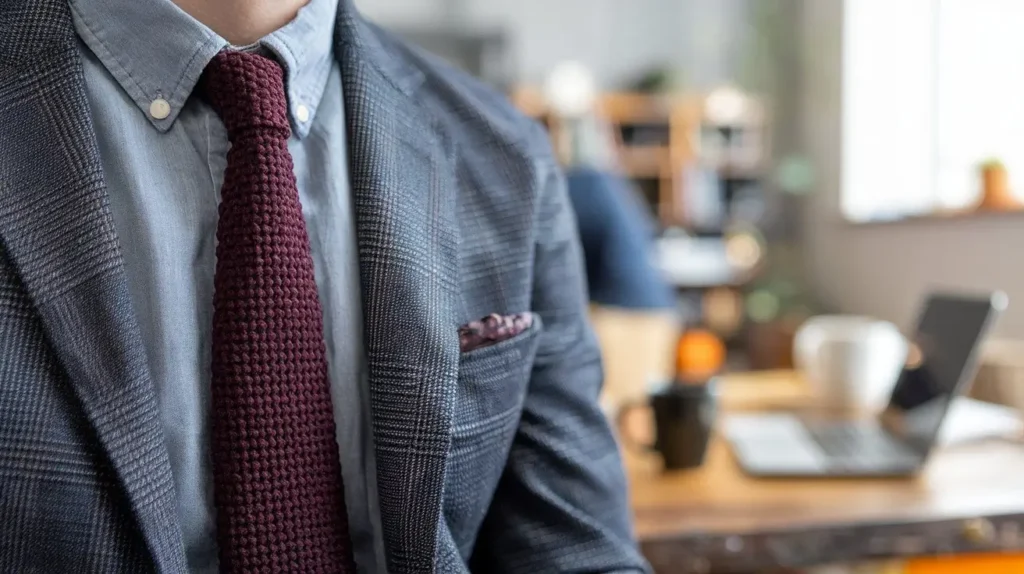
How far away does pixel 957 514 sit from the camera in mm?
936

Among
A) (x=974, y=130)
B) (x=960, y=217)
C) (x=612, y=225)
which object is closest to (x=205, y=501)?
(x=612, y=225)

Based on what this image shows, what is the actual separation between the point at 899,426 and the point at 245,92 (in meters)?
1.02

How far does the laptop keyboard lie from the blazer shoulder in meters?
0.62

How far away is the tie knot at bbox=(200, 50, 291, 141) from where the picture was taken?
646 millimetres

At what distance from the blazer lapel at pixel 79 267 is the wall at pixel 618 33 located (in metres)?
5.09

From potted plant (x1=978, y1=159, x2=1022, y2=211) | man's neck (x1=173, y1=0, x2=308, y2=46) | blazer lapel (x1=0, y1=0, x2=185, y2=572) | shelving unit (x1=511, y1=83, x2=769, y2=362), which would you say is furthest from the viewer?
shelving unit (x1=511, y1=83, x2=769, y2=362)

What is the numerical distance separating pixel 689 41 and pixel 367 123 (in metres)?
5.37

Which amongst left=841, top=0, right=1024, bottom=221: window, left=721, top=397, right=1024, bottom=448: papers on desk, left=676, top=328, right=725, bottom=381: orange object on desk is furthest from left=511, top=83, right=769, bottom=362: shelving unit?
left=721, top=397, right=1024, bottom=448: papers on desk

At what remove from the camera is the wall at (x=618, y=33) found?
554 cm

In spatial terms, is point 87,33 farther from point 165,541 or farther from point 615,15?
point 615,15

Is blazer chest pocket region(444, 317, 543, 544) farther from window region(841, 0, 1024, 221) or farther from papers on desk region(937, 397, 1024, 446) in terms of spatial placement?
window region(841, 0, 1024, 221)

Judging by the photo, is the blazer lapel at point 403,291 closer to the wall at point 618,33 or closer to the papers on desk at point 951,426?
the papers on desk at point 951,426

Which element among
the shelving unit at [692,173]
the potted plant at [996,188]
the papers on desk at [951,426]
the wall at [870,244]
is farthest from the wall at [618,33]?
the papers on desk at [951,426]

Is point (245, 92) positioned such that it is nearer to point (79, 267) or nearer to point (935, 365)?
point (79, 267)
